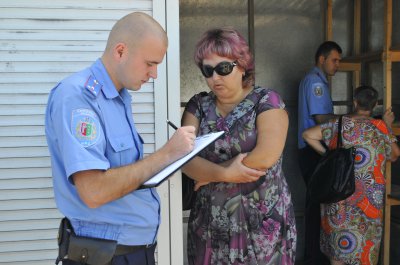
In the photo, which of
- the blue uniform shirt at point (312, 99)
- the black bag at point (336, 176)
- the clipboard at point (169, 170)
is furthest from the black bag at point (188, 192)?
the blue uniform shirt at point (312, 99)

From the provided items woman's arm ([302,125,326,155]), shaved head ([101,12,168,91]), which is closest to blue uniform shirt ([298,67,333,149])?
woman's arm ([302,125,326,155])

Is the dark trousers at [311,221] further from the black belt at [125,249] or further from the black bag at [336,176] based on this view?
the black belt at [125,249]

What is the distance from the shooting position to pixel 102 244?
152cm

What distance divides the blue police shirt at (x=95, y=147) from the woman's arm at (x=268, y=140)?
0.54m

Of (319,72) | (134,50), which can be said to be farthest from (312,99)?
(134,50)

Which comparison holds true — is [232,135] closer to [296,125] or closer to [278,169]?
[278,169]

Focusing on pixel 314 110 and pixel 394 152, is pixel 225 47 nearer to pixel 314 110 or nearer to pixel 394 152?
pixel 394 152

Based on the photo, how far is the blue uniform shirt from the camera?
402cm

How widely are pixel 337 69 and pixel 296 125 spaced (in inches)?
25.8

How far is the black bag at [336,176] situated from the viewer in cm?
323

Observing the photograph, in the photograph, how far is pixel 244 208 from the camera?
6.84 ft

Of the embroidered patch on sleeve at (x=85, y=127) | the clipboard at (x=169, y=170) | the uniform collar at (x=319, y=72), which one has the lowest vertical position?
the clipboard at (x=169, y=170)

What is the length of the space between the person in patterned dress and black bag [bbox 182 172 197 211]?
153cm

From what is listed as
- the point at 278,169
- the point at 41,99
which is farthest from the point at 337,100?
the point at 41,99
